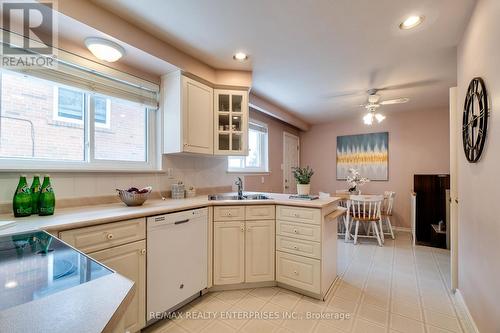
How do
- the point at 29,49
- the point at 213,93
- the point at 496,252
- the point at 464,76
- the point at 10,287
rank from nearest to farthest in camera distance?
1. the point at 10,287
2. the point at 496,252
3. the point at 29,49
4. the point at 464,76
5. the point at 213,93

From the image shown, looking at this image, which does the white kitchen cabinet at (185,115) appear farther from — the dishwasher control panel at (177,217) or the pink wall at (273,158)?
the pink wall at (273,158)

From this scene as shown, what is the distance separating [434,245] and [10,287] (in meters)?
4.57

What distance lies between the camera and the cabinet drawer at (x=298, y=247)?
2.04 m

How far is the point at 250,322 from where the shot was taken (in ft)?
5.80

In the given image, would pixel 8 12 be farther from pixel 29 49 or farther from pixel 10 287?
pixel 10 287

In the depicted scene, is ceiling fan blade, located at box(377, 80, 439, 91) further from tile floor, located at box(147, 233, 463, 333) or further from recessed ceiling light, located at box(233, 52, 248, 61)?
tile floor, located at box(147, 233, 463, 333)

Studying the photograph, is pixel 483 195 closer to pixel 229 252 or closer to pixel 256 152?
pixel 229 252

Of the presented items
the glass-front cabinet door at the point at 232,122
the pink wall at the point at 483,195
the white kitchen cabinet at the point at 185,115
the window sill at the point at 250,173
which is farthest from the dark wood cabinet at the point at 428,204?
the white kitchen cabinet at the point at 185,115

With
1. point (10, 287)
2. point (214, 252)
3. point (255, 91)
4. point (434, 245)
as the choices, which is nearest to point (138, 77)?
point (255, 91)

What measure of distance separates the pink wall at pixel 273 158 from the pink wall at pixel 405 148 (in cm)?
128

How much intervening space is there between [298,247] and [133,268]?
136 centimetres

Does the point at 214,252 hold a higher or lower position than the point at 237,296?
higher

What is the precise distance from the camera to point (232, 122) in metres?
2.77

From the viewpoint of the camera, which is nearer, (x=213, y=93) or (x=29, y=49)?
(x=29, y=49)
